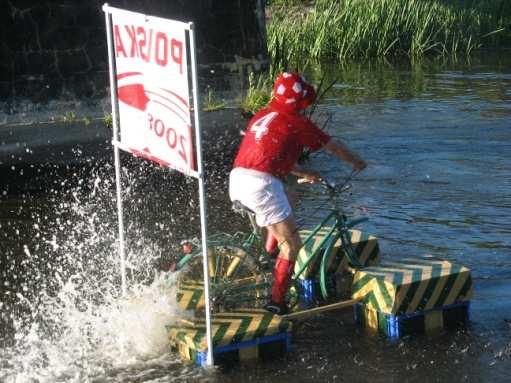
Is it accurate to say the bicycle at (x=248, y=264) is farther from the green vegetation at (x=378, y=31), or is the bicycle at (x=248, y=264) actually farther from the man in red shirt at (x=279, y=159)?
the green vegetation at (x=378, y=31)

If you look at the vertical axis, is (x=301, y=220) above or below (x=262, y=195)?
below

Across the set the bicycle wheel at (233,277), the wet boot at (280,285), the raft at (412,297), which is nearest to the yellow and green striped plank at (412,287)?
the raft at (412,297)

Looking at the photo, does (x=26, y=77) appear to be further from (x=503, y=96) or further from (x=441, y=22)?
(x=441, y=22)

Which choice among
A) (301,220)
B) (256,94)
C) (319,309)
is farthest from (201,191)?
(256,94)

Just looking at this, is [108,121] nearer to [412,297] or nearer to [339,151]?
[339,151]

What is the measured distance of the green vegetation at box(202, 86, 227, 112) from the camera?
627 inches

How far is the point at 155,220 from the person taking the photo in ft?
35.8

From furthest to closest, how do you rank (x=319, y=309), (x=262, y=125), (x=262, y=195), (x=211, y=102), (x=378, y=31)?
(x=378, y=31) → (x=211, y=102) → (x=319, y=309) → (x=262, y=125) → (x=262, y=195)

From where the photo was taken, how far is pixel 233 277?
793 centimetres

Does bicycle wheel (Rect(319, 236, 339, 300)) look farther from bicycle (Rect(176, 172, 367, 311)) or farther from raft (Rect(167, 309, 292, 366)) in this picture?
raft (Rect(167, 309, 292, 366))

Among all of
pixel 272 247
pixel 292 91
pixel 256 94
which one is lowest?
pixel 272 247

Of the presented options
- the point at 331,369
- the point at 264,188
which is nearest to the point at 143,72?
the point at 264,188

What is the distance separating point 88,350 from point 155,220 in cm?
351

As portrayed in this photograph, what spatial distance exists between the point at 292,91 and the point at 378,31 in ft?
52.9
